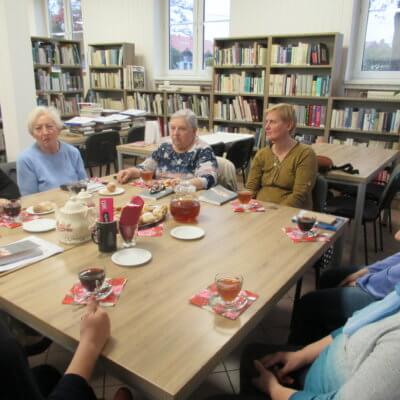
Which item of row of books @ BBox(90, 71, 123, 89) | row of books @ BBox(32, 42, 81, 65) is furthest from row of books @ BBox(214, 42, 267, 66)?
row of books @ BBox(32, 42, 81, 65)

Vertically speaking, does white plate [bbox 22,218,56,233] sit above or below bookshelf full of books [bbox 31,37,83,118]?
below

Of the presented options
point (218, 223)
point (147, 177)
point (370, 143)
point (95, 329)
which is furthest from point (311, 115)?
point (95, 329)

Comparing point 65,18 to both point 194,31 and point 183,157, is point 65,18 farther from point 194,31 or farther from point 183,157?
point 183,157

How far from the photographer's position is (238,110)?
5.63 meters

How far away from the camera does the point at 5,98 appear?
3809 millimetres

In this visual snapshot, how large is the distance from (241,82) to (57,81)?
302cm

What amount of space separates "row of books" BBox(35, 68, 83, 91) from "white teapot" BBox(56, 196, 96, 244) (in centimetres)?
527

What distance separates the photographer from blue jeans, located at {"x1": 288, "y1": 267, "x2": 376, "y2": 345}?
162 centimetres

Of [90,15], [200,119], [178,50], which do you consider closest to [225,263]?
[200,119]

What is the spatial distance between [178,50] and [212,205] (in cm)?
515

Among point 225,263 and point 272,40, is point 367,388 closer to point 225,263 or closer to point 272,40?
point 225,263

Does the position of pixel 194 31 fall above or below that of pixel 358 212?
above

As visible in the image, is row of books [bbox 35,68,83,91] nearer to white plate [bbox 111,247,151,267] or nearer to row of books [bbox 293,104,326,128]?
row of books [bbox 293,104,326,128]

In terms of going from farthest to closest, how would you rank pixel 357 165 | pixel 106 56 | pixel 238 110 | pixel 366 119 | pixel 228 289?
pixel 106 56, pixel 238 110, pixel 366 119, pixel 357 165, pixel 228 289
